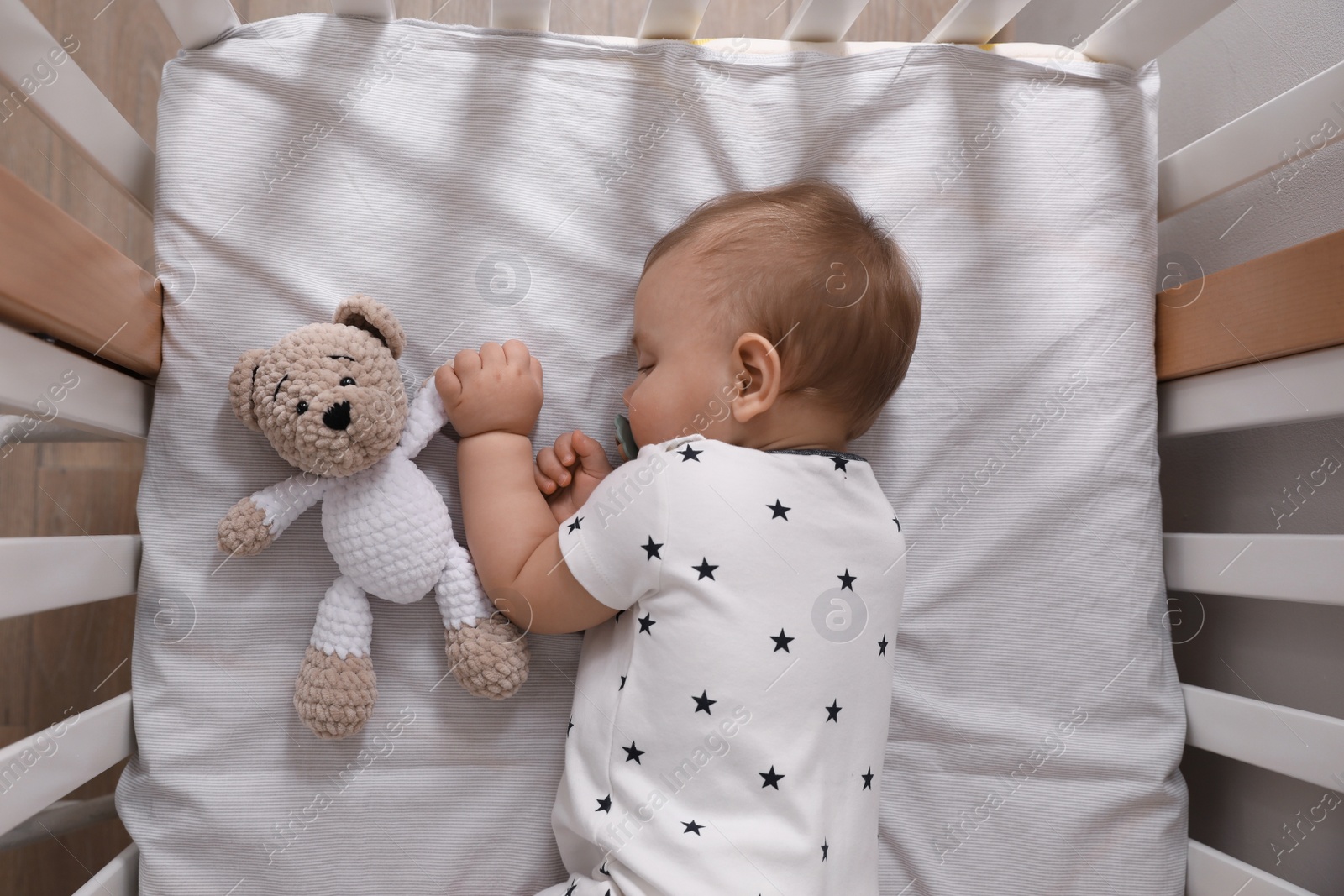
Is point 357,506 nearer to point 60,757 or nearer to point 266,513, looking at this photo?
point 266,513

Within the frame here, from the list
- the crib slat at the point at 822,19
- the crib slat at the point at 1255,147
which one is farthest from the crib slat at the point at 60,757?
the crib slat at the point at 1255,147

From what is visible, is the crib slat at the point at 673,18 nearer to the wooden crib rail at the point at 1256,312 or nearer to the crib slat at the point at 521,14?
the crib slat at the point at 521,14

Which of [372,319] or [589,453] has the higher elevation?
[372,319]

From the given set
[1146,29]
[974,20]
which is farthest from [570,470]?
[1146,29]

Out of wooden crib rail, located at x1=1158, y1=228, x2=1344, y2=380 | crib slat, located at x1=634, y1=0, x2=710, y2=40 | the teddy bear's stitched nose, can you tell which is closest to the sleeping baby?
the teddy bear's stitched nose

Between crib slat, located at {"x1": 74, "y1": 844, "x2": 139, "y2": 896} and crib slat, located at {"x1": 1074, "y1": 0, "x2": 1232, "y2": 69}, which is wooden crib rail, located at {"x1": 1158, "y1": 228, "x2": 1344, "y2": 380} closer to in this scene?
crib slat, located at {"x1": 1074, "y1": 0, "x2": 1232, "y2": 69}

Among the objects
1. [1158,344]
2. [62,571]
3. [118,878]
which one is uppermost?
[1158,344]

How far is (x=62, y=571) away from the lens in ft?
2.41

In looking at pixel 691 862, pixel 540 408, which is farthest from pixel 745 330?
pixel 691 862

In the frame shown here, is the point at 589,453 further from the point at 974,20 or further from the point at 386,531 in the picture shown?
the point at 974,20

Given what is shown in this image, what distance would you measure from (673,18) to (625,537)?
0.59 metres
